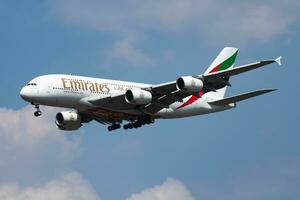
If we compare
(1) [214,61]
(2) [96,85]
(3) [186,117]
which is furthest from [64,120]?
(1) [214,61]

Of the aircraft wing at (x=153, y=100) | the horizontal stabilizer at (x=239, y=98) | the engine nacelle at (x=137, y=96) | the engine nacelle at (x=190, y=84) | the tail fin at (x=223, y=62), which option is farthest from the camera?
the tail fin at (x=223, y=62)

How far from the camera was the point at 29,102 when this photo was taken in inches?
2518

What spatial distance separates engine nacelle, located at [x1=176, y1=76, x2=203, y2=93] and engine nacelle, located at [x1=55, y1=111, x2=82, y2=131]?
11.4 metres

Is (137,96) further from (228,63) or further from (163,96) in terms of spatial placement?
(228,63)

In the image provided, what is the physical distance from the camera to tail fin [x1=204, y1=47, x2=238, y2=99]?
247 feet

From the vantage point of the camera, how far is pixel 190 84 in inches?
2473

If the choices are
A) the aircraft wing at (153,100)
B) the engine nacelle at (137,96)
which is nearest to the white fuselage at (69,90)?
the aircraft wing at (153,100)

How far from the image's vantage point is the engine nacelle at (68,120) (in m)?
70.1

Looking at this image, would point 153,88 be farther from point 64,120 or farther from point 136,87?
point 64,120

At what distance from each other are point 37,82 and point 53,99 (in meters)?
2.08

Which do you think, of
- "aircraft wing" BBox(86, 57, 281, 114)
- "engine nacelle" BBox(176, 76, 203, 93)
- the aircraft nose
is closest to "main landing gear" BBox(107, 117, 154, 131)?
"aircraft wing" BBox(86, 57, 281, 114)

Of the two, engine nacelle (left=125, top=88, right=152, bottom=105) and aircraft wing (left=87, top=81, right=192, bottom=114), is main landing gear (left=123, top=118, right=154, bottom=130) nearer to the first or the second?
aircraft wing (left=87, top=81, right=192, bottom=114)

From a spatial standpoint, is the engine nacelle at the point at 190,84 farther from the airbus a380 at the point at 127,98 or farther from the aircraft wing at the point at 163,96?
the aircraft wing at the point at 163,96

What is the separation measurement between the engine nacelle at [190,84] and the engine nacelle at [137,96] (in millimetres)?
2924
